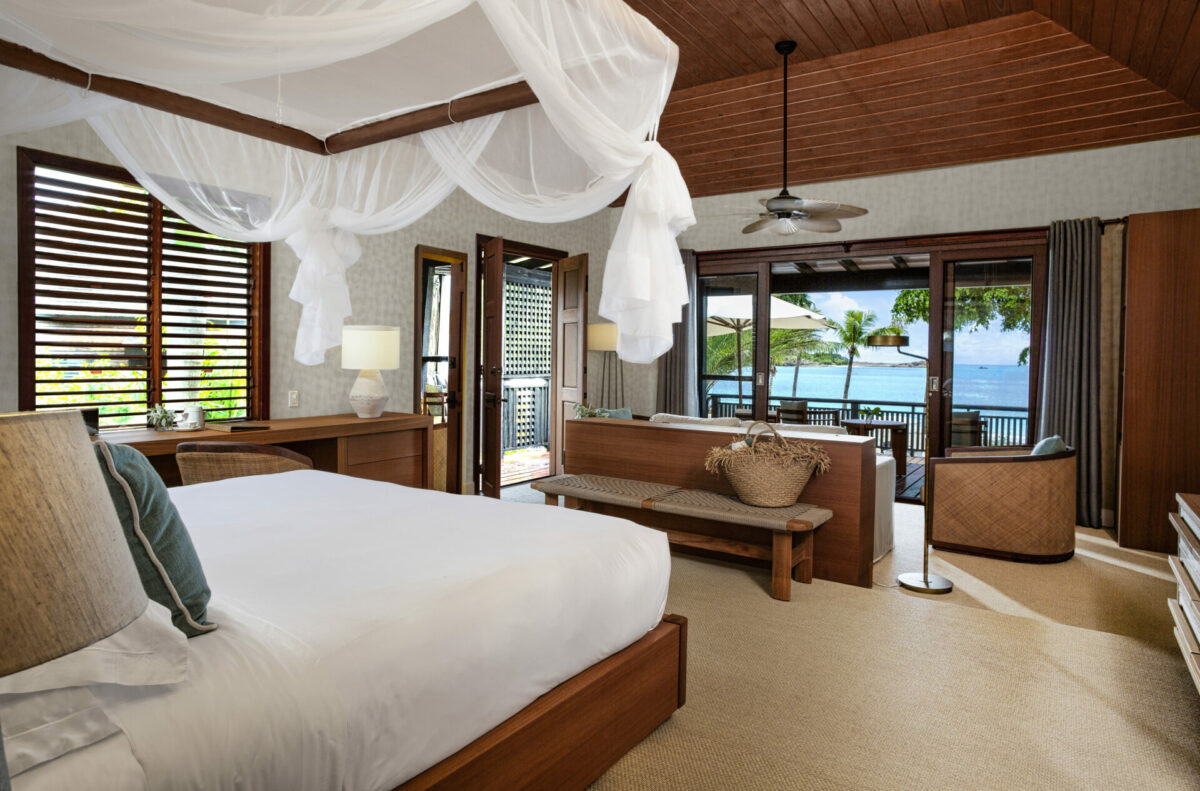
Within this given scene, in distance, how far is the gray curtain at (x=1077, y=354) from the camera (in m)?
5.23

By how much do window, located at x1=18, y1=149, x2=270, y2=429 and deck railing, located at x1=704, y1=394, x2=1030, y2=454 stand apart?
3.81m

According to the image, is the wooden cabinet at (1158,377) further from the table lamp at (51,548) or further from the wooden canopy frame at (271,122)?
the table lamp at (51,548)

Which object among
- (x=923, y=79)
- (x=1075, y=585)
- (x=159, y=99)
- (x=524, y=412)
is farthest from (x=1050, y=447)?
(x=524, y=412)

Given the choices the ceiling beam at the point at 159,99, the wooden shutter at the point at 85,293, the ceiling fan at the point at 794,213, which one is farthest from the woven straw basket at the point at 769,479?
the wooden shutter at the point at 85,293

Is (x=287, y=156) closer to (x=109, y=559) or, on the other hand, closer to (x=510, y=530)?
(x=510, y=530)

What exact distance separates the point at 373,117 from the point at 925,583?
364cm

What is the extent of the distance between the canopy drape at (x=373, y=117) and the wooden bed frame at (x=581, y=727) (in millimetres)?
1476

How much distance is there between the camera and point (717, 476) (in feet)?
13.2

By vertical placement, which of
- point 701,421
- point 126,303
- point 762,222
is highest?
point 762,222

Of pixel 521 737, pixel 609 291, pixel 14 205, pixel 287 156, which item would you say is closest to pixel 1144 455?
pixel 609 291

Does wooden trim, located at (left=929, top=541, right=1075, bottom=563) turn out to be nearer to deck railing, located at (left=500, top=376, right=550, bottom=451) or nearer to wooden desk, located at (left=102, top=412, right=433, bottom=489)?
wooden desk, located at (left=102, top=412, right=433, bottom=489)

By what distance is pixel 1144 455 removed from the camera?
179 inches

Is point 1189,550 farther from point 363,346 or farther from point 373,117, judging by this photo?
point 363,346

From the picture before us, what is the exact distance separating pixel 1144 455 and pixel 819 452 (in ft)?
8.38
